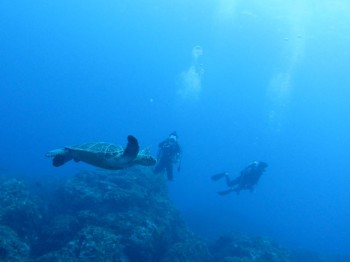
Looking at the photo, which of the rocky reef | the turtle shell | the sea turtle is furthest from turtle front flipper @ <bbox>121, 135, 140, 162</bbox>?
the rocky reef

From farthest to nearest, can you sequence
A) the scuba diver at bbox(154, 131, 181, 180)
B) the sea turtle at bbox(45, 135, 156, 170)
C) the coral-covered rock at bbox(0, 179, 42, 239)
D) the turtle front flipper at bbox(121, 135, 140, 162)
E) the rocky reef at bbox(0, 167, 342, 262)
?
the scuba diver at bbox(154, 131, 181, 180)
the coral-covered rock at bbox(0, 179, 42, 239)
the rocky reef at bbox(0, 167, 342, 262)
the sea turtle at bbox(45, 135, 156, 170)
the turtle front flipper at bbox(121, 135, 140, 162)

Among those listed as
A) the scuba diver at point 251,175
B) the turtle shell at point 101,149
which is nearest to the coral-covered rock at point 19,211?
the turtle shell at point 101,149

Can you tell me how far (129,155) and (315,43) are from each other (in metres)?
75.3

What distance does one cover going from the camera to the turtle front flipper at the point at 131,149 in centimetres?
556

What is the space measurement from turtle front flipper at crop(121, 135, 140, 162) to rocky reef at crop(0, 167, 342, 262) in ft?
10.5

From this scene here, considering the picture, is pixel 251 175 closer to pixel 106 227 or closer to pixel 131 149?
pixel 106 227

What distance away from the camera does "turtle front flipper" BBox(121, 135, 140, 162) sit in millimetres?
5563

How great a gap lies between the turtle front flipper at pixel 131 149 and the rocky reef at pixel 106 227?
320 centimetres

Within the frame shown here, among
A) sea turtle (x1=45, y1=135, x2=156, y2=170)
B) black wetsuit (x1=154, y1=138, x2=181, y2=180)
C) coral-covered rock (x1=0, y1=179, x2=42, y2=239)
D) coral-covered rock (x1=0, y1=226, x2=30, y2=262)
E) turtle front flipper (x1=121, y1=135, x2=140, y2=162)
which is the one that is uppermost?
black wetsuit (x1=154, y1=138, x2=181, y2=180)

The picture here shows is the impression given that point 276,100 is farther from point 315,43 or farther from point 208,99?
point 315,43

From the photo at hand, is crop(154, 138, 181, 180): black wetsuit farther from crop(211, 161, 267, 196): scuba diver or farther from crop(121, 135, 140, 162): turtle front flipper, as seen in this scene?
crop(121, 135, 140, 162): turtle front flipper

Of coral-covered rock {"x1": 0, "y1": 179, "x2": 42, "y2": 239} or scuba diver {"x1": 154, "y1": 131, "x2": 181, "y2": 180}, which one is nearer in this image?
coral-covered rock {"x1": 0, "y1": 179, "x2": 42, "y2": 239}

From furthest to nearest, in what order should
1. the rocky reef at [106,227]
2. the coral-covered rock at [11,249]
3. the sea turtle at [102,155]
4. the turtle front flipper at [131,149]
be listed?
the rocky reef at [106,227], the coral-covered rock at [11,249], the sea turtle at [102,155], the turtle front flipper at [131,149]

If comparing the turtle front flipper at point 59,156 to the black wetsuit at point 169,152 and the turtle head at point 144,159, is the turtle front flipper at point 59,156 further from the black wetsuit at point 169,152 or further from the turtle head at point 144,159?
the black wetsuit at point 169,152
